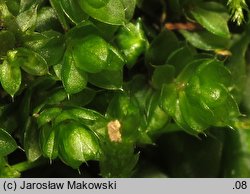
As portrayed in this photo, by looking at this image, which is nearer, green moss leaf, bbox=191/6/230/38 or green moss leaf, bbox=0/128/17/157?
green moss leaf, bbox=0/128/17/157

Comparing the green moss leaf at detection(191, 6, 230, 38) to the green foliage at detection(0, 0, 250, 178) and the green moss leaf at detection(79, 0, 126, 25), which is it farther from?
the green moss leaf at detection(79, 0, 126, 25)

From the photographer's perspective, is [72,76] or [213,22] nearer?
[72,76]

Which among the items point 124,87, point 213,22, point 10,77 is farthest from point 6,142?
point 213,22

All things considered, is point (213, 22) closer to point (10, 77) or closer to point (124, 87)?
point (124, 87)

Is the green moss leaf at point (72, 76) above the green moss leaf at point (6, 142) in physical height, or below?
above

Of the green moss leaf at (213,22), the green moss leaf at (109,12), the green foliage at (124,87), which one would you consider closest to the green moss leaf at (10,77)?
the green foliage at (124,87)

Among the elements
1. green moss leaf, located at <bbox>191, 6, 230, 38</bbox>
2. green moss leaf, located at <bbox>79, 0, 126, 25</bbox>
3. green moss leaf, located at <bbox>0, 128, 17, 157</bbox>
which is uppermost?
green moss leaf, located at <bbox>79, 0, 126, 25</bbox>

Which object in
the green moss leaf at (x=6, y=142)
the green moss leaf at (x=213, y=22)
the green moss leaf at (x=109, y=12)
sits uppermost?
Answer: the green moss leaf at (x=109, y=12)

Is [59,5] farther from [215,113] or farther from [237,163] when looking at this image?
[237,163]

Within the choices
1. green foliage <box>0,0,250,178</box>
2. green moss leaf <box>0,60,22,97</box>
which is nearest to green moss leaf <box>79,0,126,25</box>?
green foliage <box>0,0,250,178</box>

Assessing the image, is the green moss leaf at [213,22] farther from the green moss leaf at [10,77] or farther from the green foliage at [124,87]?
the green moss leaf at [10,77]
